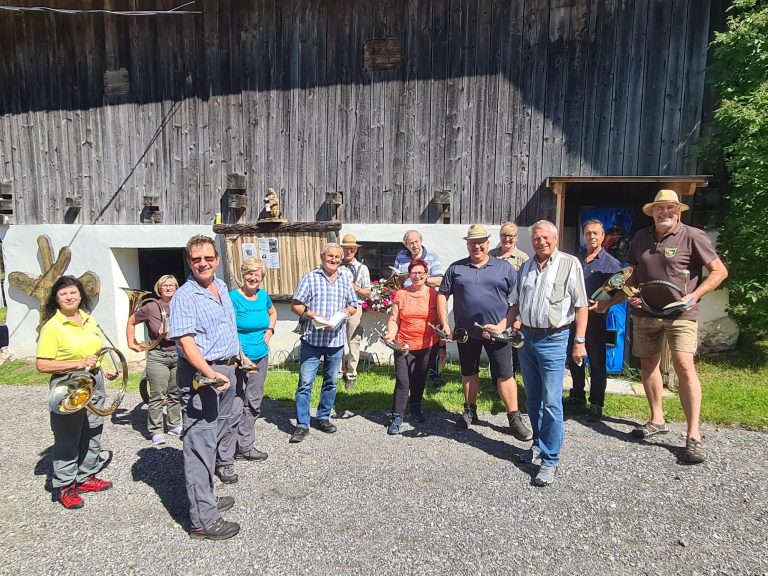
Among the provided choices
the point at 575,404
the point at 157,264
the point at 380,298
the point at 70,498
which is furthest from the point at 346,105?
the point at 70,498

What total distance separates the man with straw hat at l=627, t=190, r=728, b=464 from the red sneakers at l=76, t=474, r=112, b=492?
446 cm

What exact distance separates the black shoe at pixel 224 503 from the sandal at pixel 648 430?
339 cm

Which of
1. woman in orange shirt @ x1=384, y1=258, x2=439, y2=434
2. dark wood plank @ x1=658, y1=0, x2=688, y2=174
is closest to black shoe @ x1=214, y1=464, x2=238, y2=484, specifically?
woman in orange shirt @ x1=384, y1=258, x2=439, y2=434

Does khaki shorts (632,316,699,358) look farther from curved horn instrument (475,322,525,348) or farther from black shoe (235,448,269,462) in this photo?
black shoe (235,448,269,462)

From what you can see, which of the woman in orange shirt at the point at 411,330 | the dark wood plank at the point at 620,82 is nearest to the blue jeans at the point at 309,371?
the woman in orange shirt at the point at 411,330

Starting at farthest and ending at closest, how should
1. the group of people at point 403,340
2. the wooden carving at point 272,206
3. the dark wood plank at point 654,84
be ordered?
1. the wooden carving at point 272,206
2. the dark wood plank at point 654,84
3. the group of people at point 403,340

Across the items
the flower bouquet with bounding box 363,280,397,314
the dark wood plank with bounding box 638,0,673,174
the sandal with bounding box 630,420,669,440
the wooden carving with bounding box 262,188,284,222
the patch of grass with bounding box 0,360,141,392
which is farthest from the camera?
the wooden carving with bounding box 262,188,284,222

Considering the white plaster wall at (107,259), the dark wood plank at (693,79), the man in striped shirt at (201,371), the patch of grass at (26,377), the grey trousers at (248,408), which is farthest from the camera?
the white plaster wall at (107,259)

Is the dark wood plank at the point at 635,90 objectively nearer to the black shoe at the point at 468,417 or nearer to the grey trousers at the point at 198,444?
the black shoe at the point at 468,417

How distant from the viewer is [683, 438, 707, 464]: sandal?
4.04 m

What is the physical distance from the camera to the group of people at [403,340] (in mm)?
3293

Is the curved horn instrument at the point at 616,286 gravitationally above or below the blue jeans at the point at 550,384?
above

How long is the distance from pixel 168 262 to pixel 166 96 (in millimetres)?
2862

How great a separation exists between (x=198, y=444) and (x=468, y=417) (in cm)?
258
